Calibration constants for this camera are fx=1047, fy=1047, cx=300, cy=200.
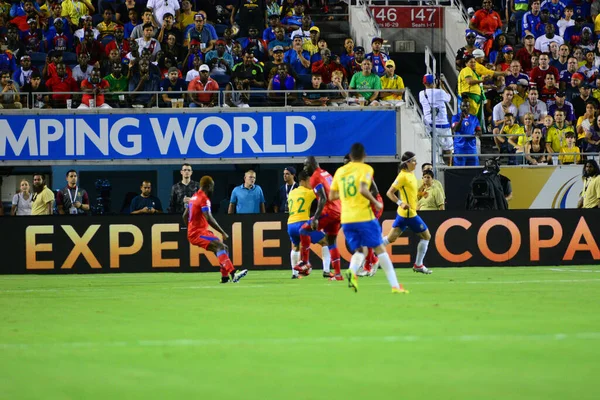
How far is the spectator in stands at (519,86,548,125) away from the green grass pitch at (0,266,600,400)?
38.0 feet

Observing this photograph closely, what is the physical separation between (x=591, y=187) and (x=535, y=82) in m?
4.81

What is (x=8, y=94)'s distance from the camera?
80.8 ft

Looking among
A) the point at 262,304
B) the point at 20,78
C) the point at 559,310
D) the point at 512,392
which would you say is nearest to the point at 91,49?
the point at 20,78

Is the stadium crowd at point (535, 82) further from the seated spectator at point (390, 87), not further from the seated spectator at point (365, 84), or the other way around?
the seated spectator at point (365, 84)

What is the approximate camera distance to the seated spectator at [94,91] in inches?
972

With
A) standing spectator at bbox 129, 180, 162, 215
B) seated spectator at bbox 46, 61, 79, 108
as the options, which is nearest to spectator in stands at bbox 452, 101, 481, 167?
standing spectator at bbox 129, 180, 162, 215

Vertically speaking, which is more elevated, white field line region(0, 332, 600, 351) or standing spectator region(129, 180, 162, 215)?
standing spectator region(129, 180, 162, 215)

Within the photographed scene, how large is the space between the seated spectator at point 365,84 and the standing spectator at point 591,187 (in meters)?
5.23

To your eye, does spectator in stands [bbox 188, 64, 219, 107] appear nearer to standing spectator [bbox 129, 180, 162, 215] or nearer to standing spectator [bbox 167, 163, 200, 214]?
standing spectator [bbox 129, 180, 162, 215]

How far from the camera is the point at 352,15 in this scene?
2961 cm

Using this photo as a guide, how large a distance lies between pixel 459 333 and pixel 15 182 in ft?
69.9

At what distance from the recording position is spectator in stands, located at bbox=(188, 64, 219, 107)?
24.9 meters

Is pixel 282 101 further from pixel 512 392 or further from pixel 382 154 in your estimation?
pixel 512 392

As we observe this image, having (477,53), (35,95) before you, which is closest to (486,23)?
(477,53)
